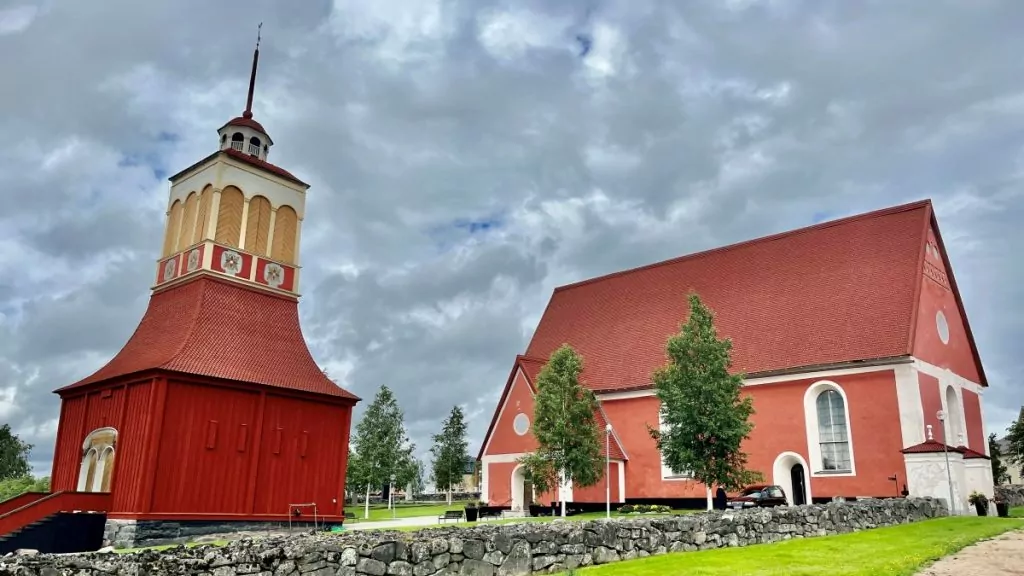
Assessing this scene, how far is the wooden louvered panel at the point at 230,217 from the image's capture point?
31703 mm

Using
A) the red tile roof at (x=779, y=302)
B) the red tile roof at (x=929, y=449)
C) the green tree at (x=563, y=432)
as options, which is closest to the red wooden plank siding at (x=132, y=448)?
the green tree at (x=563, y=432)

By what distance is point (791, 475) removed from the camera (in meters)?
31.8

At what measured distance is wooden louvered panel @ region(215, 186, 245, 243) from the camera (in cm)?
3170

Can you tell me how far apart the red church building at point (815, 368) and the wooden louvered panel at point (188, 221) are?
16778 mm

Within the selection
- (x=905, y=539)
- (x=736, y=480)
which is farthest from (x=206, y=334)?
(x=905, y=539)

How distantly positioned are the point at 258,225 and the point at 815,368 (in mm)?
25041

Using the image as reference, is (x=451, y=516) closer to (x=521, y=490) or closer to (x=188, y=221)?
(x=521, y=490)

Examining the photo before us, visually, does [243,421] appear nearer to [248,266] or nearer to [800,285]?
[248,266]

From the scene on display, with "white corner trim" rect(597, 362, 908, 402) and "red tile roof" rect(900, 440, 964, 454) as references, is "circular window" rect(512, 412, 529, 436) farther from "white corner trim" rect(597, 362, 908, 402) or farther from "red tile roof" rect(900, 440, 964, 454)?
"red tile roof" rect(900, 440, 964, 454)

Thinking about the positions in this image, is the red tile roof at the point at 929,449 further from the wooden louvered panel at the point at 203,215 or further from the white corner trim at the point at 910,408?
the wooden louvered panel at the point at 203,215

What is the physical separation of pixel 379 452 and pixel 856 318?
3168cm

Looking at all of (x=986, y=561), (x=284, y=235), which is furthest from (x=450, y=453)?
(x=986, y=561)

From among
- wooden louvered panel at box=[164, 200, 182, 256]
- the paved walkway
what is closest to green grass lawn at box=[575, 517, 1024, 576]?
the paved walkway

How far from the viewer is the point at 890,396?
28859mm
